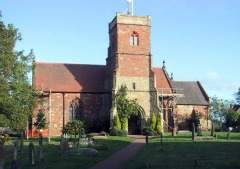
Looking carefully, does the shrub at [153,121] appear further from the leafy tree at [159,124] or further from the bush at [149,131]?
the bush at [149,131]

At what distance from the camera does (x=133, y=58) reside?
62.8 meters

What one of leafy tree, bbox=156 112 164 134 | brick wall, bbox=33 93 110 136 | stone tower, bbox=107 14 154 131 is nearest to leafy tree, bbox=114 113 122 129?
brick wall, bbox=33 93 110 136

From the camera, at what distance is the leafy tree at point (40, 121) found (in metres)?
60.4

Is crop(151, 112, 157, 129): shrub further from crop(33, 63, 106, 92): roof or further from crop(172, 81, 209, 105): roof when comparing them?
crop(172, 81, 209, 105): roof

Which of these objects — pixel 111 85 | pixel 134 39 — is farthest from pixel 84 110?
pixel 134 39

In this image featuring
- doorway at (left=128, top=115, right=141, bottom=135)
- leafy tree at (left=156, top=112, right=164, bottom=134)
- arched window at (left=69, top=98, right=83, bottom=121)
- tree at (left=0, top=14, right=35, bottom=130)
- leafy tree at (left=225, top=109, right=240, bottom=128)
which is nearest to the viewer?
tree at (left=0, top=14, right=35, bottom=130)

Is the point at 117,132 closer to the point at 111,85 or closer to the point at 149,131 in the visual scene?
the point at 149,131

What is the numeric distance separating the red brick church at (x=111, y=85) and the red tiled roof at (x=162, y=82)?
5.2 inches

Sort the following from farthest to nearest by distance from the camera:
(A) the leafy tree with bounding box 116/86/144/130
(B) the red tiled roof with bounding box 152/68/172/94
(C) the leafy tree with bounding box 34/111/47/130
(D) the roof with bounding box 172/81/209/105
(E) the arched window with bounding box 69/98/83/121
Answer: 1. (D) the roof with bounding box 172/81/209/105
2. (B) the red tiled roof with bounding box 152/68/172/94
3. (E) the arched window with bounding box 69/98/83/121
4. (C) the leafy tree with bounding box 34/111/47/130
5. (A) the leafy tree with bounding box 116/86/144/130

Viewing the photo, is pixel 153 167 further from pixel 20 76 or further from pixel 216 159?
pixel 20 76

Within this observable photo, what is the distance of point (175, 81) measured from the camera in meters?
78.6

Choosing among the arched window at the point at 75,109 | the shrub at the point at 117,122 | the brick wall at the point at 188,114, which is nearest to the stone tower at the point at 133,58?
the shrub at the point at 117,122

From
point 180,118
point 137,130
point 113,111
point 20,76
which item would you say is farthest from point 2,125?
point 180,118

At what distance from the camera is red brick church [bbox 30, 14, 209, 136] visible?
204 ft
